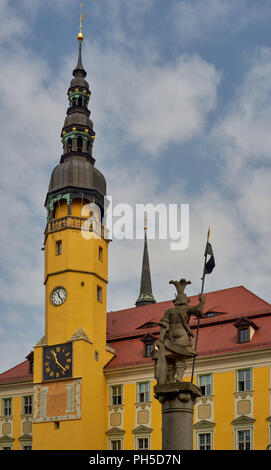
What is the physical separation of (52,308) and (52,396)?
567 centimetres

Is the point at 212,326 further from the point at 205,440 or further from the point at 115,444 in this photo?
the point at 115,444

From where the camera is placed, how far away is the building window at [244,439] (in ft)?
137

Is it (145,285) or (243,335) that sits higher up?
(145,285)

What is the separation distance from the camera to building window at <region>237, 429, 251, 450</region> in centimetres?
4175

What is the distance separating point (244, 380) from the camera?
142ft

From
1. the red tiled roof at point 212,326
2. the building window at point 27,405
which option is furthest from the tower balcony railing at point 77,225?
the building window at point 27,405

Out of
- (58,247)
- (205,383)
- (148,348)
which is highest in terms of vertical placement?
(58,247)

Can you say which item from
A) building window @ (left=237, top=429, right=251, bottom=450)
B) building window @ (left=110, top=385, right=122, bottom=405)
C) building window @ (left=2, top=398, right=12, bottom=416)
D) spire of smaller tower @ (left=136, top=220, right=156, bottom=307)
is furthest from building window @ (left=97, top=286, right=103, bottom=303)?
spire of smaller tower @ (left=136, top=220, right=156, bottom=307)

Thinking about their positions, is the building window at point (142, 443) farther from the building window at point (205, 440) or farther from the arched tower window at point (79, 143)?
the arched tower window at point (79, 143)

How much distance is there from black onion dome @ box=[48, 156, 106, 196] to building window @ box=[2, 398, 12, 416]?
14295 mm

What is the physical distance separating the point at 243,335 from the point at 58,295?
12343mm

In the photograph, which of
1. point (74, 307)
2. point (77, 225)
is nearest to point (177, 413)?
point (74, 307)

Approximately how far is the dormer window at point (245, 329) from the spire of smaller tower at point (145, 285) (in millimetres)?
30748

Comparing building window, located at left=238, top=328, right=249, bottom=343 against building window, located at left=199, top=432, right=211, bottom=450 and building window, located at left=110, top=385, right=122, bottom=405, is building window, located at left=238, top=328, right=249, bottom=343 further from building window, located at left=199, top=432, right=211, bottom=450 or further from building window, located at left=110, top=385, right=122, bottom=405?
building window, located at left=110, top=385, right=122, bottom=405
